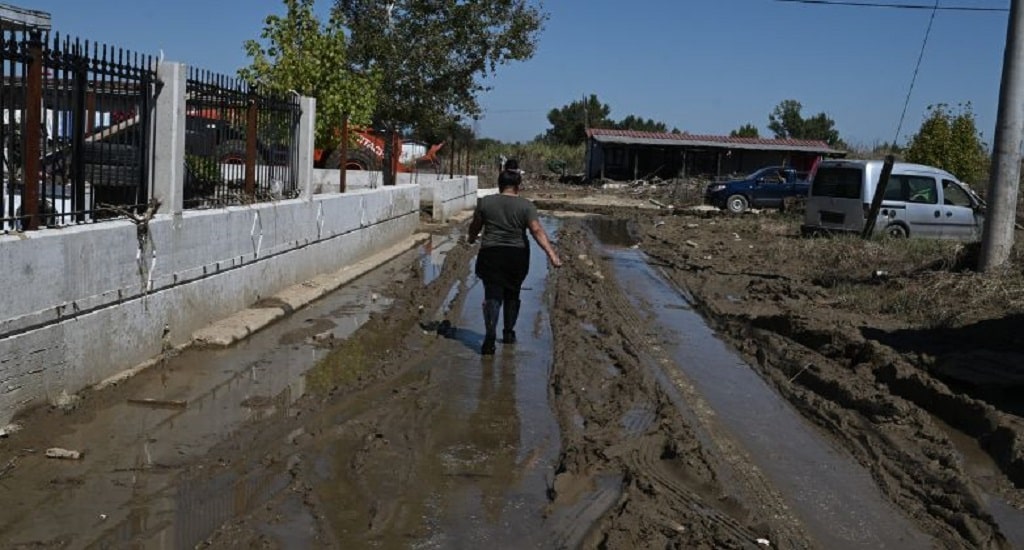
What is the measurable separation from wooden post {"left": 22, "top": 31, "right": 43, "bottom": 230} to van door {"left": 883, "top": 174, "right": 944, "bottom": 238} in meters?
17.3

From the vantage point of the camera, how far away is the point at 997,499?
6441 millimetres

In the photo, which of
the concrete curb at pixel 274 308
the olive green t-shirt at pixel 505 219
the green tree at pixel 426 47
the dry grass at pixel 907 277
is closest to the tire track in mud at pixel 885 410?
the dry grass at pixel 907 277

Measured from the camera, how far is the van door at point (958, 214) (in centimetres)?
2127

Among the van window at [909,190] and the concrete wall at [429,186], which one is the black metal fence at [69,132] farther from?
the van window at [909,190]

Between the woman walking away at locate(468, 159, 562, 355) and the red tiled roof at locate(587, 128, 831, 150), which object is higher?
the red tiled roof at locate(587, 128, 831, 150)

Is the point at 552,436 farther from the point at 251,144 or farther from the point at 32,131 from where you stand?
the point at 251,144

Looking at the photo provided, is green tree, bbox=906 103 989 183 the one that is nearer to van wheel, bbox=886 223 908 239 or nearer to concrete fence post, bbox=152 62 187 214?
van wheel, bbox=886 223 908 239

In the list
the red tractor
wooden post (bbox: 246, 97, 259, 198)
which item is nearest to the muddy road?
wooden post (bbox: 246, 97, 259, 198)

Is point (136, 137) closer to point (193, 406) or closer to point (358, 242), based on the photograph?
point (193, 406)

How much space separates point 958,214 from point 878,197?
6.78 ft

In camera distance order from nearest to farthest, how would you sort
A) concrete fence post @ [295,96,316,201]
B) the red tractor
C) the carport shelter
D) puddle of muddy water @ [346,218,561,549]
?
puddle of muddy water @ [346,218,561,549]
concrete fence post @ [295,96,316,201]
the red tractor
the carport shelter

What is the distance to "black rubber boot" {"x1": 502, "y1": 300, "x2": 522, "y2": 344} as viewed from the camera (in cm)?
1043

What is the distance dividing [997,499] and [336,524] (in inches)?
153

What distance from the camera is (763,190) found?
38344 mm
